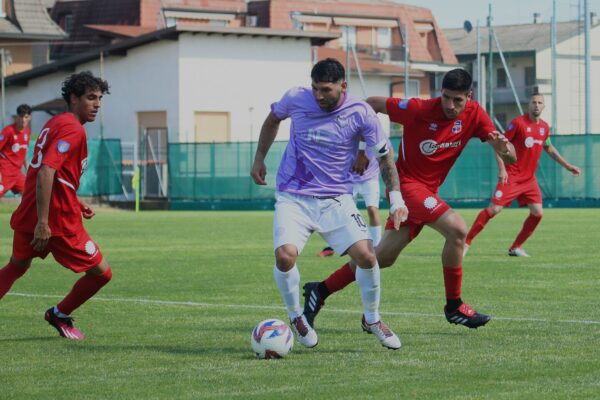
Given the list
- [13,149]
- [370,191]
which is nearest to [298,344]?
[370,191]

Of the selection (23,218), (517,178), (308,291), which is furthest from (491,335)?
(517,178)

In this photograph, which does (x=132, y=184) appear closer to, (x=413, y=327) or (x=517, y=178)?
(x=517, y=178)

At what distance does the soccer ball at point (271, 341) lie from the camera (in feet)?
27.3

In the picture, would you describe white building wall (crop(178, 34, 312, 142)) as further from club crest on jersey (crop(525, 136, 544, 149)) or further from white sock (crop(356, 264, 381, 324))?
white sock (crop(356, 264, 381, 324))

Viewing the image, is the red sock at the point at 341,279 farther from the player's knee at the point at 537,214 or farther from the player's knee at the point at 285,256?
the player's knee at the point at 537,214

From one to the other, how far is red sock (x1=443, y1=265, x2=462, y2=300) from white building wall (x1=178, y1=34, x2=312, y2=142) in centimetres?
3824

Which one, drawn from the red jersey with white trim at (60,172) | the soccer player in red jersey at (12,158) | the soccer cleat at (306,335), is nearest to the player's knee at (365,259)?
the soccer cleat at (306,335)

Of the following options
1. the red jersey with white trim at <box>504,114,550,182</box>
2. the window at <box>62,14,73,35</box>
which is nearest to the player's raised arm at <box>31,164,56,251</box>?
the red jersey with white trim at <box>504,114,550,182</box>

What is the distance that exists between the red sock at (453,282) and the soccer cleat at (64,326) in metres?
2.79

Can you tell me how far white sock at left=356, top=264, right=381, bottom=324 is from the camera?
884 centimetres

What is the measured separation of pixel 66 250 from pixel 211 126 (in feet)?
135

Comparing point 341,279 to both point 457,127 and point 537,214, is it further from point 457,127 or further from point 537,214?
point 537,214

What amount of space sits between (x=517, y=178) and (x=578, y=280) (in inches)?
184

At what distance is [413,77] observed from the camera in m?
62.5
